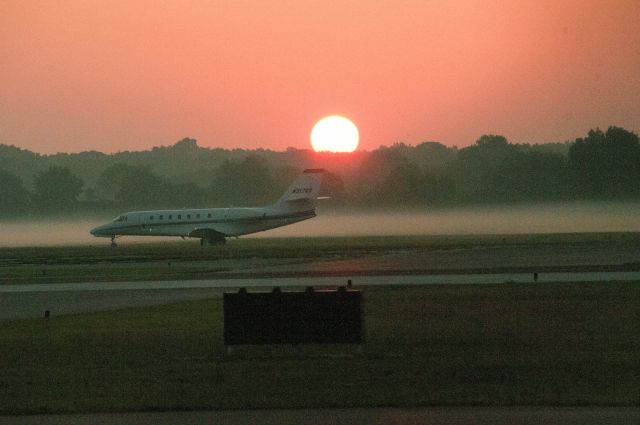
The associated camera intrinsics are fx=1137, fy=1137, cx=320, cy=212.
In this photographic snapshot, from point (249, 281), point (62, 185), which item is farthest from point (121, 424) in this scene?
point (62, 185)

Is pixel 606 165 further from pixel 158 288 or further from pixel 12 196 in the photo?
pixel 158 288

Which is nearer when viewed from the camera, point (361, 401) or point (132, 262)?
point (361, 401)

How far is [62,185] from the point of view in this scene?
163125 mm

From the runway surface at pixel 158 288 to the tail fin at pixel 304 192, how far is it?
41533 mm

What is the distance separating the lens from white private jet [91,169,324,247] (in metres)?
79.1

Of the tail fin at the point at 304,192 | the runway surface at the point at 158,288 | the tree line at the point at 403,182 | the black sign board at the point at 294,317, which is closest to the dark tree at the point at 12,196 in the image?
the tree line at the point at 403,182

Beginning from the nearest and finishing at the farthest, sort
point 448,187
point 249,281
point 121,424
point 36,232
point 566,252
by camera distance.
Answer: point 121,424
point 249,281
point 566,252
point 36,232
point 448,187

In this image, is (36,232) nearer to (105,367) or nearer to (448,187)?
(448,187)

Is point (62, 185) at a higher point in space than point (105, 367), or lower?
higher

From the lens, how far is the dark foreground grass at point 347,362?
14.1 meters

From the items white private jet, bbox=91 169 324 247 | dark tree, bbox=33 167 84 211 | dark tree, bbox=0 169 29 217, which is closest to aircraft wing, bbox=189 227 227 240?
white private jet, bbox=91 169 324 247

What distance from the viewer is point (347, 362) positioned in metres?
17.1

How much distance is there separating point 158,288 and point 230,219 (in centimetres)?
4509

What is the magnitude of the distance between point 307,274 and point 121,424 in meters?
27.1
